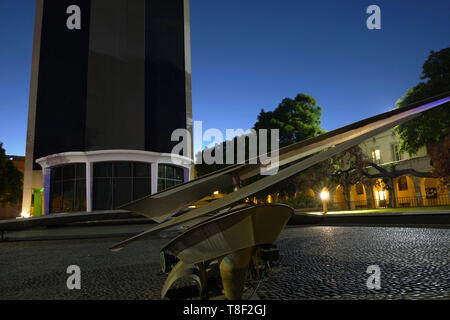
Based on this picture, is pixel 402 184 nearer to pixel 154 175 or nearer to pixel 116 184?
pixel 154 175

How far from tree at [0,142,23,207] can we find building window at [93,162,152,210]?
1908 centimetres

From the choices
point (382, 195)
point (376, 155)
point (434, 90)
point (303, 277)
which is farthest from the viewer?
point (376, 155)

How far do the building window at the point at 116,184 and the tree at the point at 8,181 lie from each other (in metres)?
19.1

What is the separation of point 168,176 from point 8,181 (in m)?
24.1

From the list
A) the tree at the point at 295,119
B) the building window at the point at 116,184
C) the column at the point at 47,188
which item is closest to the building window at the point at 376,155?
the tree at the point at 295,119

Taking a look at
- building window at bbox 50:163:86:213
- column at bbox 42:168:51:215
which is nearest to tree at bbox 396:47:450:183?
building window at bbox 50:163:86:213

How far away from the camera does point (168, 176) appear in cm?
2936

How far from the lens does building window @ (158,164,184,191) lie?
28391 mm

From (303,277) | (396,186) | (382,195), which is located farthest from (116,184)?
(396,186)

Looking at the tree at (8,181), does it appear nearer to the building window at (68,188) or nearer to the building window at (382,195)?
the building window at (68,188)

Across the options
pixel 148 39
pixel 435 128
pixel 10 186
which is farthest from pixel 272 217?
pixel 10 186
